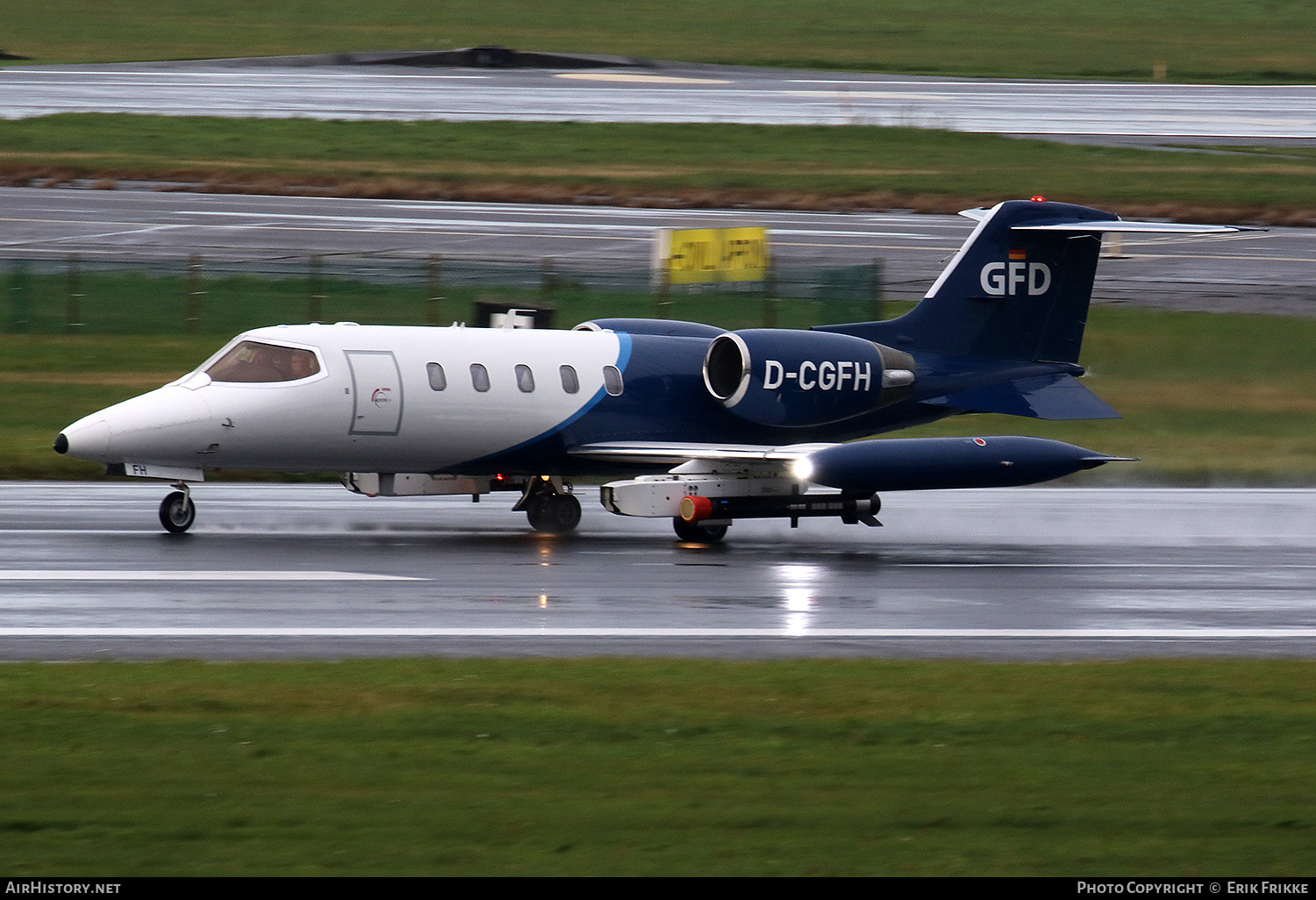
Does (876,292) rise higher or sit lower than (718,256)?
lower

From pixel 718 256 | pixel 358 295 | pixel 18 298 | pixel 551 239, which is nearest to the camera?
pixel 18 298

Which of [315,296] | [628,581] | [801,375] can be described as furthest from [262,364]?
[315,296]

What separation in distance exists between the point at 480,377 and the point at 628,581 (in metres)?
4.25

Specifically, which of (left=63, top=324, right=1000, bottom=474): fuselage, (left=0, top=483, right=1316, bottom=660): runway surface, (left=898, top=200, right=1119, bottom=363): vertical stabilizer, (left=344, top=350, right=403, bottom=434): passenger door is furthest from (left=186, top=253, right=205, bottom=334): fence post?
(left=898, top=200, right=1119, bottom=363): vertical stabilizer

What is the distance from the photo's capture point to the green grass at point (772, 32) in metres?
79.2

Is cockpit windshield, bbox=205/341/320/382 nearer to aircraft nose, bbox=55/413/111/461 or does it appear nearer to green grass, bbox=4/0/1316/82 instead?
aircraft nose, bbox=55/413/111/461

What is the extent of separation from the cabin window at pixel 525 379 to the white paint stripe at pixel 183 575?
413 cm

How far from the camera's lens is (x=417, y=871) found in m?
8.50

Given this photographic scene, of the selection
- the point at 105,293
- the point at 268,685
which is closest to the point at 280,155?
the point at 105,293

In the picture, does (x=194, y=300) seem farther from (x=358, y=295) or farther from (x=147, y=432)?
(x=147, y=432)

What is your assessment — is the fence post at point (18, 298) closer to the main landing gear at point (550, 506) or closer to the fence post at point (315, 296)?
the fence post at point (315, 296)

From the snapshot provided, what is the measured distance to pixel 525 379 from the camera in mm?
22188

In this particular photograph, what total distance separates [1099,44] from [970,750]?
3229 inches

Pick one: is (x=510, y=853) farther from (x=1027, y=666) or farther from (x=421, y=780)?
(x=1027, y=666)
